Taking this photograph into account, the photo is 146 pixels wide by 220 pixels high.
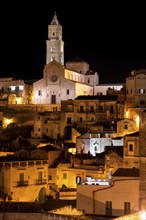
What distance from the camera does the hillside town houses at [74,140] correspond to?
2725cm

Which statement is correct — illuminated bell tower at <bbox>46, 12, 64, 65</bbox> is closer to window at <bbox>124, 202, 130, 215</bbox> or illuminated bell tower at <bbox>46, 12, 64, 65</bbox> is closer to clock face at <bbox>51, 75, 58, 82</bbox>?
clock face at <bbox>51, 75, 58, 82</bbox>

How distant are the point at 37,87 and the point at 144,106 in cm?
1893

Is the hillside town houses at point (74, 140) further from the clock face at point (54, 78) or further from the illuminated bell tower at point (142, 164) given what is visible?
the clock face at point (54, 78)

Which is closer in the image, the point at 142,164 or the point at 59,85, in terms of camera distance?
the point at 142,164

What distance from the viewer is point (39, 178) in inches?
1638

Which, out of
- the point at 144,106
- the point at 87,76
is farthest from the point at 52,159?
the point at 87,76

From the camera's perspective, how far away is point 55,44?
83750mm

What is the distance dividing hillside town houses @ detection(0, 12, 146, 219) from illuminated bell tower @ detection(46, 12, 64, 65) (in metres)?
0.17

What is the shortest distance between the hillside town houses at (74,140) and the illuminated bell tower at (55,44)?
0.56 feet

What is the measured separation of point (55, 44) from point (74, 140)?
32.1m

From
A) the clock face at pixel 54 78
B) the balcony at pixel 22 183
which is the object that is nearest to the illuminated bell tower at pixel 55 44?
the clock face at pixel 54 78

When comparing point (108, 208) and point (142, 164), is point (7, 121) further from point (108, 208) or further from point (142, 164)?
point (142, 164)

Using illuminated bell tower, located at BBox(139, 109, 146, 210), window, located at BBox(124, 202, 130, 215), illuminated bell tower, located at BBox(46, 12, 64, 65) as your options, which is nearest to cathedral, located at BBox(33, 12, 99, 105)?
illuminated bell tower, located at BBox(46, 12, 64, 65)

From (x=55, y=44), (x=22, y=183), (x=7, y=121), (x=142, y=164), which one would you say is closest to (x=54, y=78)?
(x=55, y=44)
